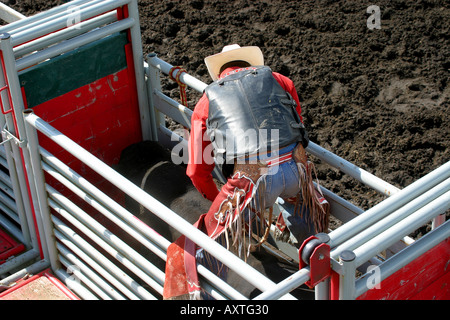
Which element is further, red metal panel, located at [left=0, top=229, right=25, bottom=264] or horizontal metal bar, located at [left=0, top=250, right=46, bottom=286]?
red metal panel, located at [left=0, top=229, right=25, bottom=264]

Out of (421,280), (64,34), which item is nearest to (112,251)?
(64,34)

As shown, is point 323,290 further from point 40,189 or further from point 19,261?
point 19,261

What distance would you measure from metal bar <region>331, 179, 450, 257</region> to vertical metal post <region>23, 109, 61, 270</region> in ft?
6.69

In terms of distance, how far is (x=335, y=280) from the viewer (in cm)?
238

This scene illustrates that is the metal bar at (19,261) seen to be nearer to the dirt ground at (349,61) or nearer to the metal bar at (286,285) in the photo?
the dirt ground at (349,61)

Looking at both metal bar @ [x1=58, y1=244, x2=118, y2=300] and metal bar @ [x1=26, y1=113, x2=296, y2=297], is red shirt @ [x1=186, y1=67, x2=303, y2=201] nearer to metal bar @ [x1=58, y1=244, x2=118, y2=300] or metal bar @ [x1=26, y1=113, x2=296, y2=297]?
metal bar @ [x1=26, y1=113, x2=296, y2=297]

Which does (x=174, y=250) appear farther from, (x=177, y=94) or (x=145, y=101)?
(x=177, y=94)

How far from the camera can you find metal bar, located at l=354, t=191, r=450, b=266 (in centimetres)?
235

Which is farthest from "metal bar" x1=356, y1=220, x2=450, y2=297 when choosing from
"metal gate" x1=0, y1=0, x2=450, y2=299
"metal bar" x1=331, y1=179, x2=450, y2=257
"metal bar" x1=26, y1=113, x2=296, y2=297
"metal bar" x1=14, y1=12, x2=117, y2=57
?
"metal bar" x1=14, y1=12, x2=117, y2=57

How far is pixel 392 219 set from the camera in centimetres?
247

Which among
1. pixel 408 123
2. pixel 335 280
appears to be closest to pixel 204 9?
pixel 408 123

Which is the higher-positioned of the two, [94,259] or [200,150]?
[200,150]

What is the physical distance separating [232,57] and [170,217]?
4.58 feet

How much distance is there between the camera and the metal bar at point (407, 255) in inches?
96.0
